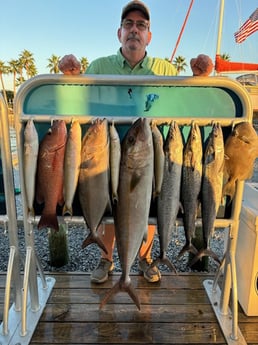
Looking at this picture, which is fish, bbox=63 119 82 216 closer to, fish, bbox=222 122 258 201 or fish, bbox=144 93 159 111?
fish, bbox=144 93 159 111

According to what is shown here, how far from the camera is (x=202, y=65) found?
1897 millimetres

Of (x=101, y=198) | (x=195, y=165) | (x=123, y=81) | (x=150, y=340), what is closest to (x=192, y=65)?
(x=123, y=81)

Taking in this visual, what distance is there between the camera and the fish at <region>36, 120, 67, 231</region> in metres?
1.79

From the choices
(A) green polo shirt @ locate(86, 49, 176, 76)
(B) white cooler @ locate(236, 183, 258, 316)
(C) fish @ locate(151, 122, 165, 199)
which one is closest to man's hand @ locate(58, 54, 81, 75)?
(C) fish @ locate(151, 122, 165, 199)

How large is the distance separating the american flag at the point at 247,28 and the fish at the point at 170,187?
12468mm

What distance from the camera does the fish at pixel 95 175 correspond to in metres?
1.75

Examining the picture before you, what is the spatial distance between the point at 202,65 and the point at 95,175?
99 centimetres

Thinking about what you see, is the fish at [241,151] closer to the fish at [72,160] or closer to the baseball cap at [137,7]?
the fish at [72,160]

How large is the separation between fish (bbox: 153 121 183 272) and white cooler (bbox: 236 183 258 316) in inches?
25.5

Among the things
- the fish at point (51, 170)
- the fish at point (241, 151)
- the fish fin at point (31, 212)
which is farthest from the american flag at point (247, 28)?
the fish fin at point (31, 212)

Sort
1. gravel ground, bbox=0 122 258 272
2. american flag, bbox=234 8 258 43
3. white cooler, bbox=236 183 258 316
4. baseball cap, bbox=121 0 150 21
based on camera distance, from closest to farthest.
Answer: white cooler, bbox=236 183 258 316 → baseball cap, bbox=121 0 150 21 → gravel ground, bbox=0 122 258 272 → american flag, bbox=234 8 258 43

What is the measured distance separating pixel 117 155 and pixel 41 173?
50 centimetres

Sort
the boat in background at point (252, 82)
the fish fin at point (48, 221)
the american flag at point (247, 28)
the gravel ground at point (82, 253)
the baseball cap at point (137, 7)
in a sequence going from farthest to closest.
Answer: the boat in background at point (252, 82) < the american flag at point (247, 28) < the gravel ground at point (82, 253) < the baseball cap at point (137, 7) < the fish fin at point (48, 221)

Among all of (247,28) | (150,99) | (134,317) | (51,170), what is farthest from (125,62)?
(247,28)
